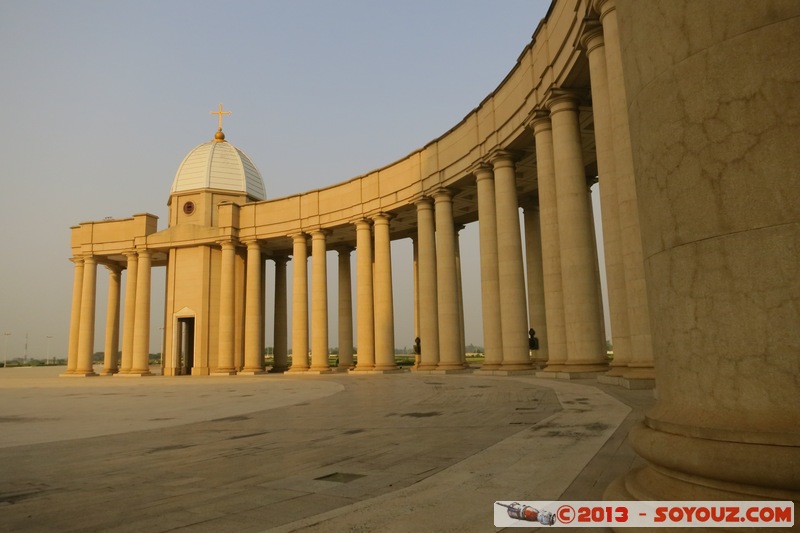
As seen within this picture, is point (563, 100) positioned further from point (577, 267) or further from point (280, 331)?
point (280, 331)

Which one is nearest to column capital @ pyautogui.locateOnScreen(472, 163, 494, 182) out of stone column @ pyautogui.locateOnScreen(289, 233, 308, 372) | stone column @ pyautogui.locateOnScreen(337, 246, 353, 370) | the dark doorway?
stone column @ pyautogui.locateOnScreen(289, 233, 308, 372)

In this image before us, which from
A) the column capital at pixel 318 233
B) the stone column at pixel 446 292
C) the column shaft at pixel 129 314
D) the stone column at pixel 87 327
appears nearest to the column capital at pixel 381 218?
the stone column at pixel 446 292

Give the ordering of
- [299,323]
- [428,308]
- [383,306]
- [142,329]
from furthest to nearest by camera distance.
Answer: [142,329] → [299,323] → [383,306] → [428,308]

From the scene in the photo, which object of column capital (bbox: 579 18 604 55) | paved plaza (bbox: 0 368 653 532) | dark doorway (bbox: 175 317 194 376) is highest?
column capital (bbox: 579 18 604 55)

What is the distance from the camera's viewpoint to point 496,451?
9.90 metres

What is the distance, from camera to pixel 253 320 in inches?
2579

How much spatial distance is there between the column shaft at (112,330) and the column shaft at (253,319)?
850 inches

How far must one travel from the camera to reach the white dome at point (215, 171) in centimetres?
7406

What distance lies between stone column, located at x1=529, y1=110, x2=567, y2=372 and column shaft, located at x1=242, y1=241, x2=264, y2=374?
42503 mm

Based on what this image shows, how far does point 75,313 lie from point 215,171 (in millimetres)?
27150

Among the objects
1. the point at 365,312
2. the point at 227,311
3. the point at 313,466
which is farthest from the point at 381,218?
the point at 313,466

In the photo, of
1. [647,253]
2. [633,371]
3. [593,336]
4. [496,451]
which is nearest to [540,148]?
[593,336]

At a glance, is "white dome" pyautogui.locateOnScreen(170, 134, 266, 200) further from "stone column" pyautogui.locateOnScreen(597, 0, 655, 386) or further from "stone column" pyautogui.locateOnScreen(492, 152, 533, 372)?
"stone column" pyautogui.locateOnScreen(597, 0, 655, 386)

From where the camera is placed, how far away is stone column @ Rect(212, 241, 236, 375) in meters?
64.8
